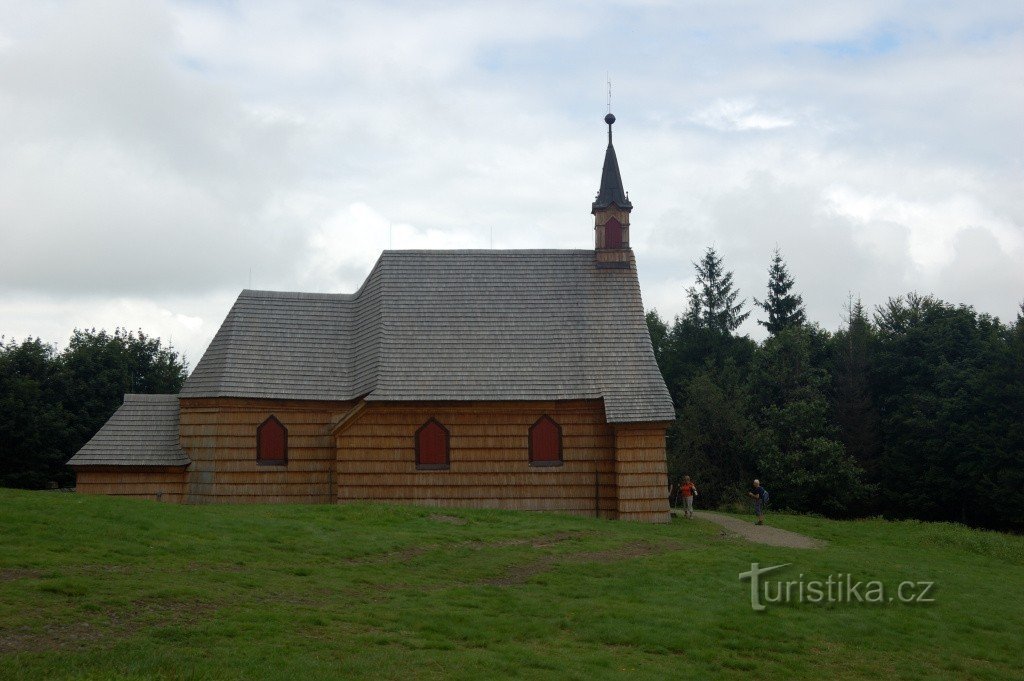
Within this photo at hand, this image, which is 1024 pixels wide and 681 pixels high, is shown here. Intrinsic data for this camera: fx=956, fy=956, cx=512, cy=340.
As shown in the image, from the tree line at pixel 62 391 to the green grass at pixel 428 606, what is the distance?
24.7 m

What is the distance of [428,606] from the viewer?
1689cm

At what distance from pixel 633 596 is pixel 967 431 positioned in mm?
29531

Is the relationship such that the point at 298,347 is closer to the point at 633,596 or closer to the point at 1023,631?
the point at 633,596

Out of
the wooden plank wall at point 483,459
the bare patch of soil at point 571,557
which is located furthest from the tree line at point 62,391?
the bare patch of soil at point 571,557

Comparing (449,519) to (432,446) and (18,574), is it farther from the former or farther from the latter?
(18,574)

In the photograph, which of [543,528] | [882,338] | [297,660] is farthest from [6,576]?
[882,338]

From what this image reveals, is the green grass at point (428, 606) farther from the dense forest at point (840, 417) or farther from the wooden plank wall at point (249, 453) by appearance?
the dense forest at point (840, 417)

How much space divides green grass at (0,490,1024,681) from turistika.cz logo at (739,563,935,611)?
1.13 feet

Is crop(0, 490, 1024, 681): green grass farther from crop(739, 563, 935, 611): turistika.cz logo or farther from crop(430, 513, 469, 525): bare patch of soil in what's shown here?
crop(430, 513, 469, 525): bare patch of soil

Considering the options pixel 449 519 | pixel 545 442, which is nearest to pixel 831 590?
pixel 449 519

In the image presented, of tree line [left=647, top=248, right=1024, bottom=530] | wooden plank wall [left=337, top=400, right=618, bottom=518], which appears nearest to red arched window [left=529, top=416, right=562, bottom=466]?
wooden plank wall [left=337, top=400, right=618, bottom=518]

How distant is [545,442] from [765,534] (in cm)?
785

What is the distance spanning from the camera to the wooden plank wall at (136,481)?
32.3 metres

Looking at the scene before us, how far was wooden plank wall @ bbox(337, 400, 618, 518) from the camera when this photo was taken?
32.3 meters
